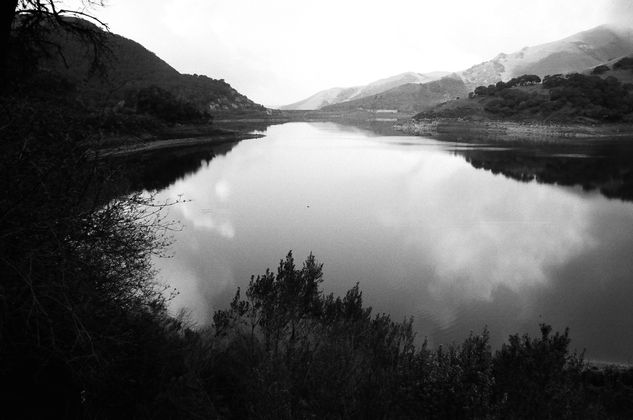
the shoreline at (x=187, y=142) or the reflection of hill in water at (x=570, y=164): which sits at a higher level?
the shoreline at (x=187, y=142)

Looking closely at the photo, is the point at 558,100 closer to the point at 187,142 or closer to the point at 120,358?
the point at 187,142

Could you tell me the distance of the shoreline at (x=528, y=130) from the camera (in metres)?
95.6

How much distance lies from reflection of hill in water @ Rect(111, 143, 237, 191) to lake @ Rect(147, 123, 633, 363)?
83 centimetres

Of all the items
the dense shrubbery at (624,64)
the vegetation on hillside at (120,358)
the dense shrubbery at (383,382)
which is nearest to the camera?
the vegetation on hillside at (120,358)

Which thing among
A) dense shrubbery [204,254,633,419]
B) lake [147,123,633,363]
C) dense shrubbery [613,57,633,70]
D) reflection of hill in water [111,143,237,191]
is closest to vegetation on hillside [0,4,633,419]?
dense shrubbery [204,254,633,419]

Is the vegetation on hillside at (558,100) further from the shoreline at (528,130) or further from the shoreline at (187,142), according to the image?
the shoreline at (187,142)

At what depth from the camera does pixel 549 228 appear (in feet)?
84.8

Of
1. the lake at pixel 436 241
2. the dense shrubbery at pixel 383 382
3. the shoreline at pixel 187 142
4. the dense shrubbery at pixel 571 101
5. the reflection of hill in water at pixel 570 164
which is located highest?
the dense shrubbery at pixel 571 101

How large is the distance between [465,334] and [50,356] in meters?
11.4

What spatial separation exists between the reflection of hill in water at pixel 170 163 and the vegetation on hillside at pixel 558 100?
310ft

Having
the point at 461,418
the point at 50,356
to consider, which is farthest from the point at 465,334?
the point at 50,356

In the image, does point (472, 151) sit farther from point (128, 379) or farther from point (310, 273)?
point (128, 379)

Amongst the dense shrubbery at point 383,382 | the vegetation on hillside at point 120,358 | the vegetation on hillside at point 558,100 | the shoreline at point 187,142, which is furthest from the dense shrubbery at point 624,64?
the vegetation on hillside at point 120,358

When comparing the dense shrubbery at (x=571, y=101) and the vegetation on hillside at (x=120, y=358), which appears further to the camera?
the dense shrubbery at (x=571, y=101)
